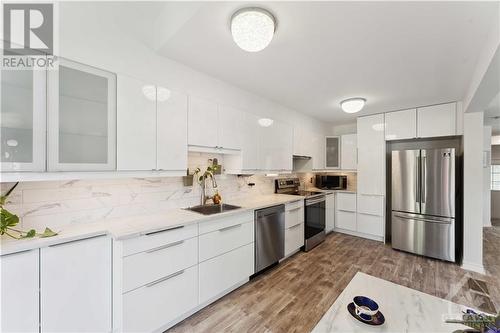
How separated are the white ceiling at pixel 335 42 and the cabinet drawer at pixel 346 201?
7.39 ft

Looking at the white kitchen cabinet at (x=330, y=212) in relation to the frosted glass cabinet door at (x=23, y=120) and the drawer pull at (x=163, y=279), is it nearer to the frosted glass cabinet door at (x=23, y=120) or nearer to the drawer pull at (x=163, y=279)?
the drawer pull at (x=163, y=279)

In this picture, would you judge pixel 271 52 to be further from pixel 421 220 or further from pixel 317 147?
pixel 421 220

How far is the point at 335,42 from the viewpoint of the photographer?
5.70 feet

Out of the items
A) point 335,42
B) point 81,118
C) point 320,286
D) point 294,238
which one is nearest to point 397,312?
point 320,286

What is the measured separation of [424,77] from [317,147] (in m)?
2.23

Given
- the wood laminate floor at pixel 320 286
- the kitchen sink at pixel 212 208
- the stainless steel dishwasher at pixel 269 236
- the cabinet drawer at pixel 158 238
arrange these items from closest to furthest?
1. the cabinet drawer at pixel 158 238
2. the wood laminate floor at pixel 320 286
3. the kitchen sink at pixel 212 208
4. the stainless steel dishwasher at pixel 269 236

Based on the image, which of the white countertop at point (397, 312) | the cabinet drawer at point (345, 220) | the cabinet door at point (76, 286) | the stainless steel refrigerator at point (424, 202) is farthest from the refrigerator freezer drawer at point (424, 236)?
the cabinet door at point (76, 286)

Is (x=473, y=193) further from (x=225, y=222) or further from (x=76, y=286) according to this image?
(x=76, y=286)

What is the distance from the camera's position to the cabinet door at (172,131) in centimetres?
197

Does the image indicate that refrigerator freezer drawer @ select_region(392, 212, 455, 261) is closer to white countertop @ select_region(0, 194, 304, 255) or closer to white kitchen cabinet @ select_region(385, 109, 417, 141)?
white kitchen cabinet @ select_region(385, 109, 417, 141)

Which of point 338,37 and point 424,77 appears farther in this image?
point 424,77

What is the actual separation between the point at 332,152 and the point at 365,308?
408cm

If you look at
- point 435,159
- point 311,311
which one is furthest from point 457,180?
point 311,311

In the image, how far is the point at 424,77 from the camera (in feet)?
7.82
